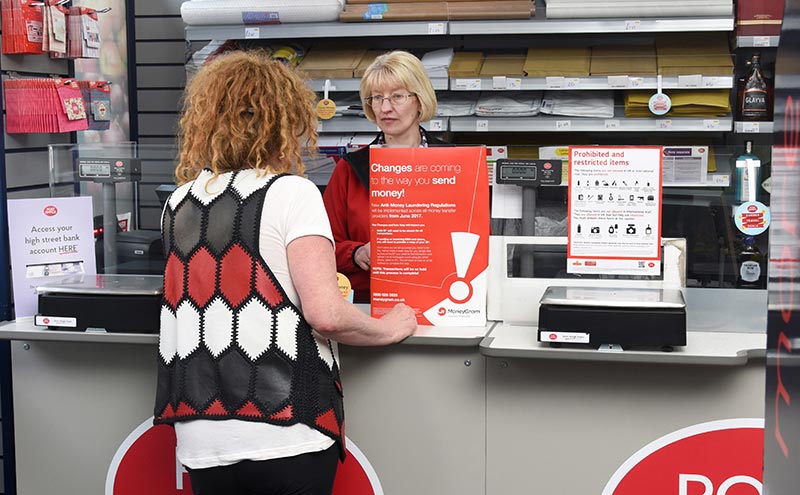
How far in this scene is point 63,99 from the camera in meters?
3.36

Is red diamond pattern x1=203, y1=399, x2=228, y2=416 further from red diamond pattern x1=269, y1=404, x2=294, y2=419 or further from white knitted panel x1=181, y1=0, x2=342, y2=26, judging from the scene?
white knitted panel x1=181, y1=0, x2=342, y2=26

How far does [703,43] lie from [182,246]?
10.6 ft

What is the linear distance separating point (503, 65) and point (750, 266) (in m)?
2.25

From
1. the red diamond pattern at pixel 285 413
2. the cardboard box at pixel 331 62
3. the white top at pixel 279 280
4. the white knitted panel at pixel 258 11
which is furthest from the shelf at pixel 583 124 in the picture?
the red diamond pattern at pixel 285 413

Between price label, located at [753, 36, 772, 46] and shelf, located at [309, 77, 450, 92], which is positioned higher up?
price label, located at [753, 36, 772, 46]

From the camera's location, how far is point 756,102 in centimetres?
432

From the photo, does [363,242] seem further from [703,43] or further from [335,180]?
[703,43]

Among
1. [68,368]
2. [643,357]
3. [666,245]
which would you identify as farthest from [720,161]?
[68,368]

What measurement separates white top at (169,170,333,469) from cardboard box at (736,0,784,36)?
2.96 meters

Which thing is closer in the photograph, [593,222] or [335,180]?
[593,222]

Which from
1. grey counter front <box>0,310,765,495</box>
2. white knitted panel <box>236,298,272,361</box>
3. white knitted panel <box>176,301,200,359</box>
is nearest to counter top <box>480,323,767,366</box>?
grey counter front <box>0,310,765,495</box>

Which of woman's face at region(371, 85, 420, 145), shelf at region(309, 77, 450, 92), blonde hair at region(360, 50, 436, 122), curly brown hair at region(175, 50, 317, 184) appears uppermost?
shelf at region(309, 77, 450, 92)

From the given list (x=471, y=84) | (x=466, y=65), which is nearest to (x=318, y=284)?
(x=471, y=84)

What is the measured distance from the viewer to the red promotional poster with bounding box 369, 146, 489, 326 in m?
2.52
